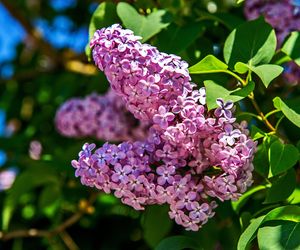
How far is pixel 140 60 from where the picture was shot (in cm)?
132

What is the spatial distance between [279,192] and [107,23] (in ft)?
1.79

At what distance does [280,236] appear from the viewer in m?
1.30

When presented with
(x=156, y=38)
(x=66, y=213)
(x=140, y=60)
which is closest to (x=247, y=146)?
(x=140, y=60)

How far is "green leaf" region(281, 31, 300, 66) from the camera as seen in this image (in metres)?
1.61

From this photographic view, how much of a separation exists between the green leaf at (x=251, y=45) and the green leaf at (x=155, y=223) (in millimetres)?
399

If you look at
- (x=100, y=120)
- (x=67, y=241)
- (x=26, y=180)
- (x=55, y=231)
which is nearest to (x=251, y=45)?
(x=100, y=120)

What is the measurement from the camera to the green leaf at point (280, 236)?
128cm

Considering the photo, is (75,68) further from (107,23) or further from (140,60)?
(140,60)

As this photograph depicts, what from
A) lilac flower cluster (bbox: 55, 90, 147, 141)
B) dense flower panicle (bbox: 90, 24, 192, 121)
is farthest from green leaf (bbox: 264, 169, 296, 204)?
lilac flower cluster (bbox: 55, 90, 147, 141)

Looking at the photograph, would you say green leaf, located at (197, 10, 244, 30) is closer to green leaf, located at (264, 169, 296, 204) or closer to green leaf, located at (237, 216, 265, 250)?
green leaf, located at (264, 169, 296, 204)

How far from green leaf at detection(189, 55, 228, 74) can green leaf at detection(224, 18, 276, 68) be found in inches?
2.1

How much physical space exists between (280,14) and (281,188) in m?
0.51

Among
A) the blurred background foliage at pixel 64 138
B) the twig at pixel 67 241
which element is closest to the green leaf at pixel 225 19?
the blurred background foliage at pixel 64 138

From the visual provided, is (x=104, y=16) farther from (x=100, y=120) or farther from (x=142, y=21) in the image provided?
(x=100, y=120)
